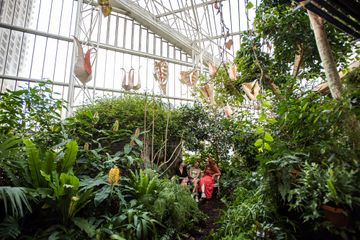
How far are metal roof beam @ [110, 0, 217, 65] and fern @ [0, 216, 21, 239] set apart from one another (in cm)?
1133

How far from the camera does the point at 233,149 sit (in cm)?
453

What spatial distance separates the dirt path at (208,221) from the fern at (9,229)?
1.68 meters

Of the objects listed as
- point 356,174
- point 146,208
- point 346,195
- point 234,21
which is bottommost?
point 146,208

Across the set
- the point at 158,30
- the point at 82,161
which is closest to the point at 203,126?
the point at 82,161

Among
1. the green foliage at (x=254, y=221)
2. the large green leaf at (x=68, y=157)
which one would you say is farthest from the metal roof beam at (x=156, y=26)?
the green foliage at (x=254, y=221)

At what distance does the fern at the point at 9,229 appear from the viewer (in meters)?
1.88

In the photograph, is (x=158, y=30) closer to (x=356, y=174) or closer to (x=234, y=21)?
(x=234, y=21)

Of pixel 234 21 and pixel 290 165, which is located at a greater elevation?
pixel 234 21

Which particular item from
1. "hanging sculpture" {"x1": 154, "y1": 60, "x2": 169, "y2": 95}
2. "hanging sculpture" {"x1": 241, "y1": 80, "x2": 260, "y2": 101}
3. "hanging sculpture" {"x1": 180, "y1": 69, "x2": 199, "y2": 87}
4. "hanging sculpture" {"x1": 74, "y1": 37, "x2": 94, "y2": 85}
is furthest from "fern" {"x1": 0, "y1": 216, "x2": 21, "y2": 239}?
"hanging sculpture" {"x1": 180, "y1": 69, "x2": 199, "y2": 87}

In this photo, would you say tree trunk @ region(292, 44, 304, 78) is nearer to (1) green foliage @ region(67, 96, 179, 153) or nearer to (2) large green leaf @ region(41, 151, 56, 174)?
(1) green foliage @ region(67, 96, 179, 153)

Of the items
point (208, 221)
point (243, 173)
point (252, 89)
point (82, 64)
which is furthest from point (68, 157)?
point (252, 89)

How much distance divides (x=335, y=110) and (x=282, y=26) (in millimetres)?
2024

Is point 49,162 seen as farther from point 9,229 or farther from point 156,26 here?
point 156,26

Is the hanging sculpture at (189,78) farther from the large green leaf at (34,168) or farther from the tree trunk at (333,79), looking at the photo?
the large green leaf at (34,168)
